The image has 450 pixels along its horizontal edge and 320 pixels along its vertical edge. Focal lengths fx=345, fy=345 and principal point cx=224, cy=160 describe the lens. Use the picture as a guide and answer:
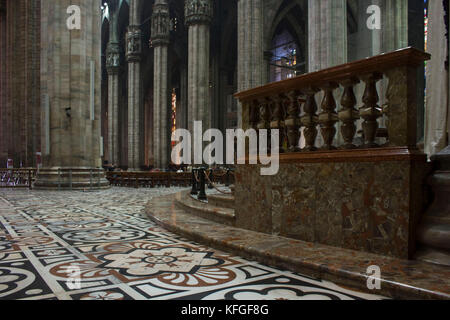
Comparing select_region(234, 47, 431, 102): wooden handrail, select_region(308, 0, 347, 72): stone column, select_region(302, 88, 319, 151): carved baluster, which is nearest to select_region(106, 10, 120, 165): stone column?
select_region(308, 0, 347, 72): stone column

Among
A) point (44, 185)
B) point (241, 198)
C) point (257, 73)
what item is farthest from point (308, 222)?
point (257, 73)

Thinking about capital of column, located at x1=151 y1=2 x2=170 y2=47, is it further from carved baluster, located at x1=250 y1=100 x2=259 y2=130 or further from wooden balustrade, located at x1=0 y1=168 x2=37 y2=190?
carved baluster, located at x1=250 y1=100 x2=259 y2=130

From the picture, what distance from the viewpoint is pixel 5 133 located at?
840 inches

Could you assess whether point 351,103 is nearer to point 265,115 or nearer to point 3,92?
point 265,115

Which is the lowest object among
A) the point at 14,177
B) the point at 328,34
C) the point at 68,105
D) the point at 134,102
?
the point at 14,177

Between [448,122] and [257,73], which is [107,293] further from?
[257,73]

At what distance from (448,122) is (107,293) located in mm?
3000

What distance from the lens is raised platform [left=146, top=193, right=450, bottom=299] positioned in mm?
1832

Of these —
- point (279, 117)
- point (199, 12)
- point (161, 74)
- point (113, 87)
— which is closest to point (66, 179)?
point (279, 117)

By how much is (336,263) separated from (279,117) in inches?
63.1

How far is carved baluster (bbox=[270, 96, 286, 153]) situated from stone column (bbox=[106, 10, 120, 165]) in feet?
96.1

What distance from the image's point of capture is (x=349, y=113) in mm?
2670

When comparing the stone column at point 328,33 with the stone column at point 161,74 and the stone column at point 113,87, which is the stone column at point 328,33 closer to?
the stone column at point 161,74

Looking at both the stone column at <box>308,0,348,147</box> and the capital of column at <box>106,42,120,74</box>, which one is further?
the capital of column at <box>106,42,120,74</box>
